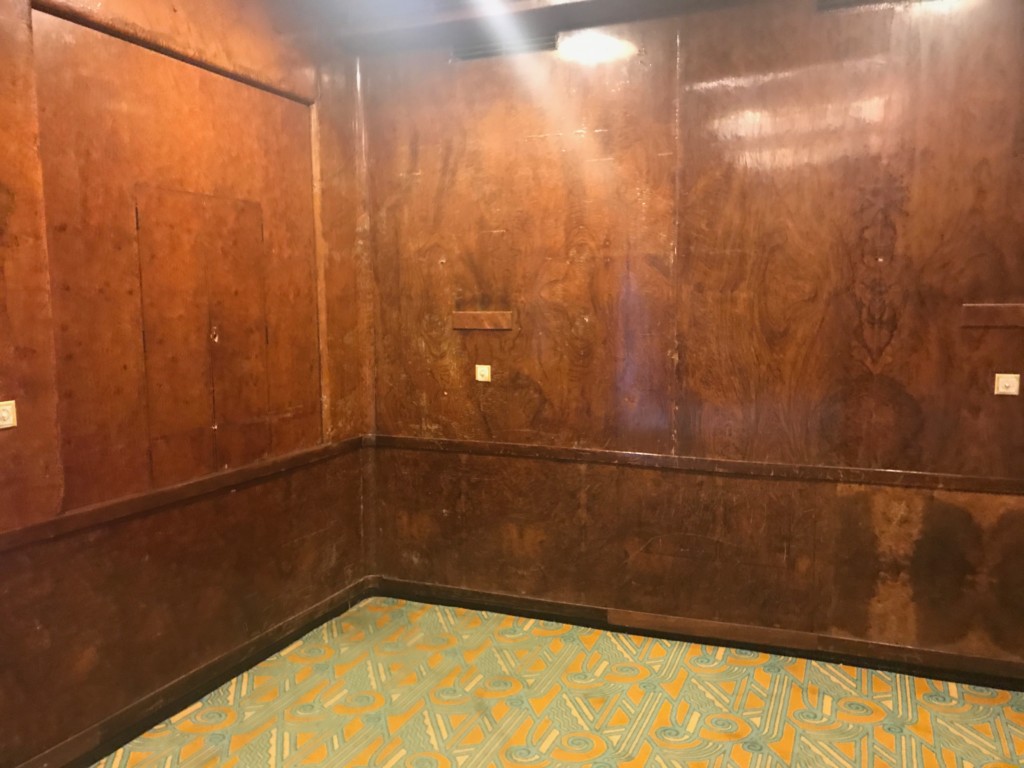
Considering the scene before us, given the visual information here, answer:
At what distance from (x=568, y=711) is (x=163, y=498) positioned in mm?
1700

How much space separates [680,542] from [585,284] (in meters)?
1.25

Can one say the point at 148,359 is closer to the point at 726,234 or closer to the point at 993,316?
Result: the point at 726,234

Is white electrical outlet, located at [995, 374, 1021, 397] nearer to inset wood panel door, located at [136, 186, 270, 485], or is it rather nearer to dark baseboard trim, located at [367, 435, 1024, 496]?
dark baseboard trim, located at [367, 435, 1024, 496]

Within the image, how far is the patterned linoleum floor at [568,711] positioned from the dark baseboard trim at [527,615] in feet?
0.16

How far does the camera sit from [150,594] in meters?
2.57

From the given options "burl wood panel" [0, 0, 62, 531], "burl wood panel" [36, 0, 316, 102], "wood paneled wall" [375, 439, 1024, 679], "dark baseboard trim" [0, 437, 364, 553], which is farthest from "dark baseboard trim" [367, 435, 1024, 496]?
"burl wood panel" [36, 0, 316, 102]

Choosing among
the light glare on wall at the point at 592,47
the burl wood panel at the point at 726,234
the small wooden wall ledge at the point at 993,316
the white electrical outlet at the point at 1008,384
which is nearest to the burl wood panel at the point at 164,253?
the burl wood panel at the point at 726,234

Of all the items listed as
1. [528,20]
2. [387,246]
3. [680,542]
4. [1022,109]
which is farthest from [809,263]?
[387,246]

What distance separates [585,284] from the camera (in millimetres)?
3191

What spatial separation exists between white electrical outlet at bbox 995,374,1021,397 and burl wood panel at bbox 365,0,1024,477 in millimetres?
34

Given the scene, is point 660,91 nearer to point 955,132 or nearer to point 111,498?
point 955,132

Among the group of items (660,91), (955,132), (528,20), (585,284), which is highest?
(528,20)

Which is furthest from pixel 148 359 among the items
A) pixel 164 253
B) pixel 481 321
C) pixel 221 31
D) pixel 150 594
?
pixel 481 321

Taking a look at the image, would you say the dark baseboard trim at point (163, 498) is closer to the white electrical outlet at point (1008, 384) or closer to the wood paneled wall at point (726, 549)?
the wood paneled wall at point (726, 549)
